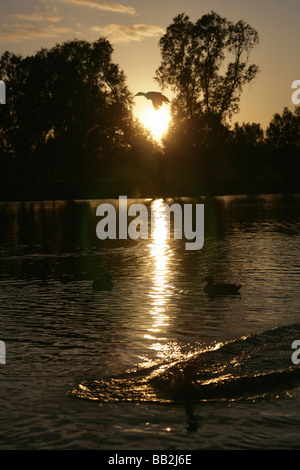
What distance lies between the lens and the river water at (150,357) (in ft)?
29.1

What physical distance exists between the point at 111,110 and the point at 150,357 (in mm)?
77525

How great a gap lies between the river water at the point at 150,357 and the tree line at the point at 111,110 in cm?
6179

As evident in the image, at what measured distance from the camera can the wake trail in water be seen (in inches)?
402

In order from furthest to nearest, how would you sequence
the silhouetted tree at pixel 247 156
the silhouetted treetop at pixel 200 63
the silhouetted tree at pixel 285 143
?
the silhouetted tree at pixel 247 156, the silhouetted tree at pixel 285 143, the silhouetted treetop at pixel 200 63

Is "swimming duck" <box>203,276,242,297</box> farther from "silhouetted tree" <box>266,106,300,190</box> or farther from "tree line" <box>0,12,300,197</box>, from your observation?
"silhouetted tree" <box>266,106,300,190</box>

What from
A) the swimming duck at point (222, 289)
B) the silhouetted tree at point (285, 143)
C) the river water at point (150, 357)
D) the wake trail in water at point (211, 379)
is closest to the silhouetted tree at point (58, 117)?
the silhouetted tree at point (285, 143)

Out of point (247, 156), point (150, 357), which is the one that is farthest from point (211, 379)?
point (247, 156)

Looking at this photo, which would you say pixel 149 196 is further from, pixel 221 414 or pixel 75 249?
pixel 221 414

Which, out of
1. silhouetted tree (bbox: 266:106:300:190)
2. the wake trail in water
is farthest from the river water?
silhouetted tree (bbox: 266:106:300:190)

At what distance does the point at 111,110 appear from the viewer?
87500 millimetres

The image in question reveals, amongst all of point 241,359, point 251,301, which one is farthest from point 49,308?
point 241,359

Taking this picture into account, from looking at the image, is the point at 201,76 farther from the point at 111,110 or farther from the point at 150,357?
the point at 150,357

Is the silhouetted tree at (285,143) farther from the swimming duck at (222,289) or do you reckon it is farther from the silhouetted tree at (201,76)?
the swimming duck at (222,289)
